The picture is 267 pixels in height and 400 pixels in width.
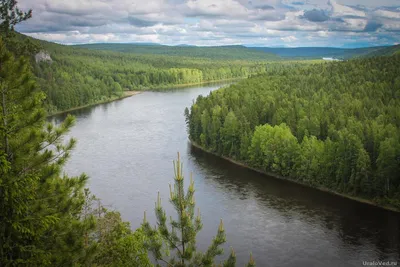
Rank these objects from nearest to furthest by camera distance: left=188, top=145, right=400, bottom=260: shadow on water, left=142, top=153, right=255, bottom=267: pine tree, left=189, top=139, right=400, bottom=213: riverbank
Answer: left=142, top=153, right=255, bottom=267: pine tree → left=188, top=145, right=400, bottom=260: shadow on water → left=189, top=139, right=400, bottom=213: riverbank

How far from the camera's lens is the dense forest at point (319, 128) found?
42781 millimetres

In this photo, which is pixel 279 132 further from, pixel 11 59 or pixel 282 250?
pixel 11 59

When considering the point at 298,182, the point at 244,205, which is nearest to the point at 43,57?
the point at 298,182

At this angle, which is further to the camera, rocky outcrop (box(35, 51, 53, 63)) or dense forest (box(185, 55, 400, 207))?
rocky outcrop (box(35, 51, 53, 63))

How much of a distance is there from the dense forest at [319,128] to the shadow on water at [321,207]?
180 centimetres

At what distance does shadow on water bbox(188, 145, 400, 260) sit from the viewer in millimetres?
34688

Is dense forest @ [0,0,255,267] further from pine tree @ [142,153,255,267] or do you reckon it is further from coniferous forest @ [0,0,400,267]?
pine tree @ [142,153,255,267]

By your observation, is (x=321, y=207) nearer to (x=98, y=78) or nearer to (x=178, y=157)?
(x=178, y=157)

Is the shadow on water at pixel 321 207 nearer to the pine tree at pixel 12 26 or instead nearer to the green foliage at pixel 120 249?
the green foliage at pixel 120 249

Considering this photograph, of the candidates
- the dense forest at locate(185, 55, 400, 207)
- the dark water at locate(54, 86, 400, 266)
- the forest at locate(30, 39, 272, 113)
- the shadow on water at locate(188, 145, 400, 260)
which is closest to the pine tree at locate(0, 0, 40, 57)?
the dark water at locate(54, 86, 400, 266)

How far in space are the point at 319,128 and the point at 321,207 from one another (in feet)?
50.3

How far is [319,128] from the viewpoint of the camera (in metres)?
54.0

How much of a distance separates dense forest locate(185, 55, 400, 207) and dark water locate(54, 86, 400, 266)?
7.10 feet

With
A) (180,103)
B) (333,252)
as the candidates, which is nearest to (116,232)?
(333,252)
